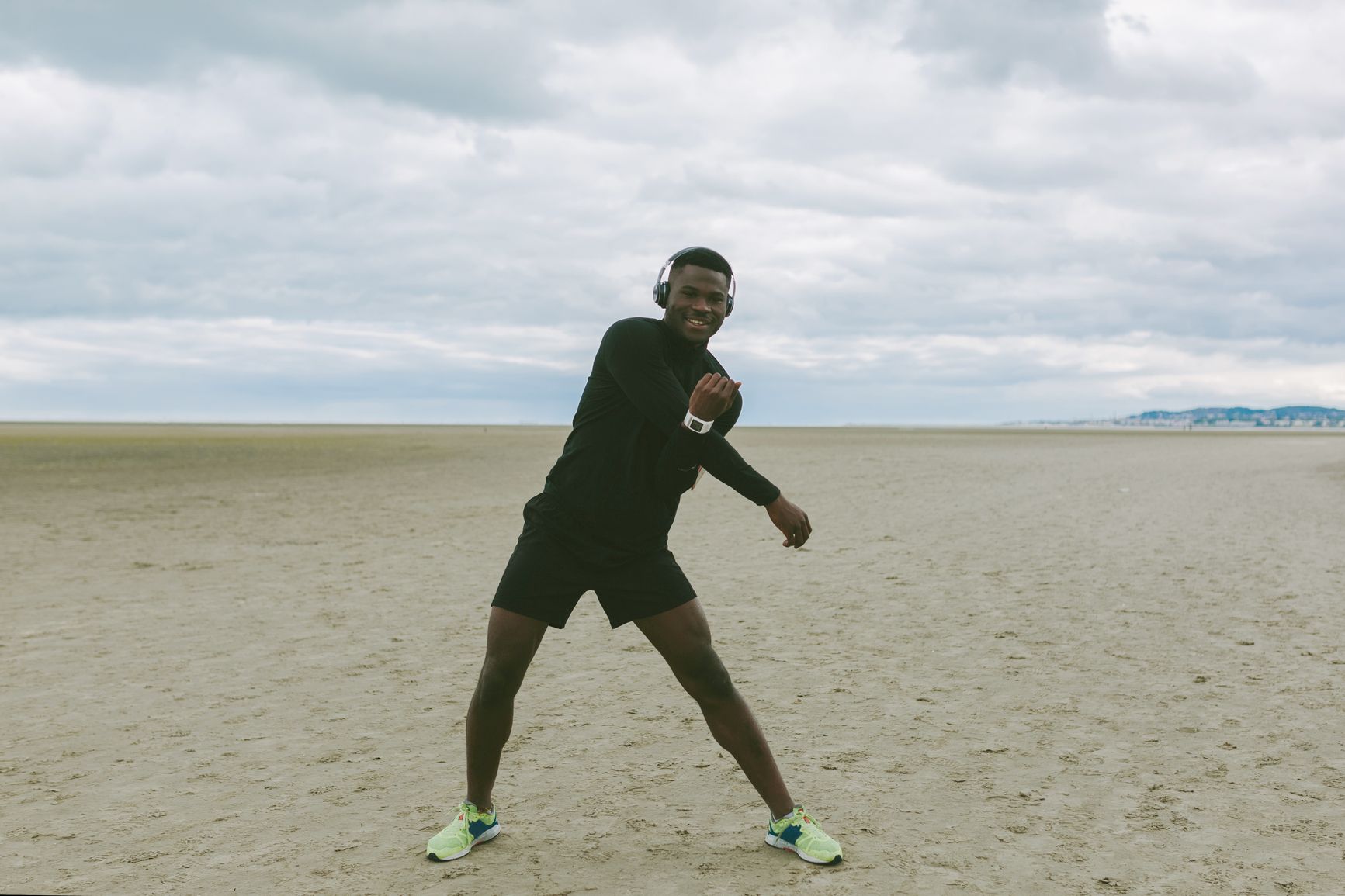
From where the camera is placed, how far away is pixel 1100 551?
11789 millimetres

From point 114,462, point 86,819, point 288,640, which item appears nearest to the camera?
point 86,819

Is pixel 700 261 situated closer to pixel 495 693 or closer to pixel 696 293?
pixel 696 293

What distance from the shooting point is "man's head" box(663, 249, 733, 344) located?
11.2ft

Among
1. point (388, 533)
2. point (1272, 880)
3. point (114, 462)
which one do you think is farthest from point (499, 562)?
point (114, 462)

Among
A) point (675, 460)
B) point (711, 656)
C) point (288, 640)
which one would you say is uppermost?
point (675, 460)

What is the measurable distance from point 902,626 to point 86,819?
5.64m

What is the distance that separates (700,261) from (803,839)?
2.08 meters

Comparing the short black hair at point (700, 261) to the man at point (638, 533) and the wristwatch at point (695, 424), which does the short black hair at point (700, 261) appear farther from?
the wristwatch at point (695, 424)

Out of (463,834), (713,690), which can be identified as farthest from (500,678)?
(713,690)

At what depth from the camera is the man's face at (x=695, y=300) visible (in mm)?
3404

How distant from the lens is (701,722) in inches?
214

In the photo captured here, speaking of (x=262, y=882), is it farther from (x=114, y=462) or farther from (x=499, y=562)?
(x=114, y=462)

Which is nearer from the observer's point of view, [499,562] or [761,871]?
[761,871]

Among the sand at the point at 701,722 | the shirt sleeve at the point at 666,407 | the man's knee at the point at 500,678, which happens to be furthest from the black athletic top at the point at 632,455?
the sand at the point at 701,722
